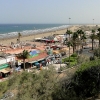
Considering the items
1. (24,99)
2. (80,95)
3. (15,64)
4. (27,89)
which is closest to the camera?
(24,99)

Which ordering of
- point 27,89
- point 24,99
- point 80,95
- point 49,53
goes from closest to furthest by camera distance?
point 24,99 → point 27,89 → point 80,95 → point 49,53

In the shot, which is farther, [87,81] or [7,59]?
[7,59]

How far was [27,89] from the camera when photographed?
715 inches

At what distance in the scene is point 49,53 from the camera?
49219 mm

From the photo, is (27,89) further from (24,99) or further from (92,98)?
(92,98)

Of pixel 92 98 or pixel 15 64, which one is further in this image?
pixel 15 64

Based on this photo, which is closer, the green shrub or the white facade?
the green shrub

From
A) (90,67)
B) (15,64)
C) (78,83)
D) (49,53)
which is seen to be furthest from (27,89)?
(49,53)

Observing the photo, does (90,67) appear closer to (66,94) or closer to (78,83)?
(78,83)

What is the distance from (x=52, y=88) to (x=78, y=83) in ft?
9.74

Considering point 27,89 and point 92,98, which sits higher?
point 27,89

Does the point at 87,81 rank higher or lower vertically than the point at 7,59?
higher

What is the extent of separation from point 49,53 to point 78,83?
95.9 ft

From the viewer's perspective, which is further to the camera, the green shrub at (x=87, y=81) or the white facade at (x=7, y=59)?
the white facade at (x=7, y=59)
